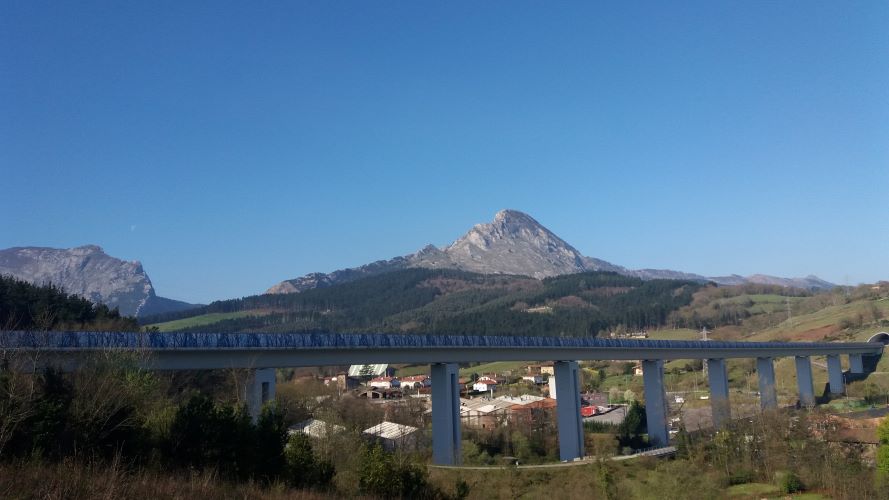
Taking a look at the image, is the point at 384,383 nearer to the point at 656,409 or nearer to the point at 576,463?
the point at 656,409

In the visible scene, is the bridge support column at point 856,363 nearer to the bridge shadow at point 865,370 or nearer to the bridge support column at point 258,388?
the bridge shadow at point 865,370

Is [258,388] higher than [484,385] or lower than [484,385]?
higher

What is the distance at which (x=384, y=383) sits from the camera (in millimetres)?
96625

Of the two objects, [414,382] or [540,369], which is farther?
[540,369]

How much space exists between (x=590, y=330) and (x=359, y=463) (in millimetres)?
125162

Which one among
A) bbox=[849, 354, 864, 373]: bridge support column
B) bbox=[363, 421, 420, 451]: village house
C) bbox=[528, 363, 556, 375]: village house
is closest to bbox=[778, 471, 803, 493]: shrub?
bbox=[363, 421, 420, 451]: village house

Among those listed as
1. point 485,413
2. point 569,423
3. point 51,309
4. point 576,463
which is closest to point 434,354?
point 569,423

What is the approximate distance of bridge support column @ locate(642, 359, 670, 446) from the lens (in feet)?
167

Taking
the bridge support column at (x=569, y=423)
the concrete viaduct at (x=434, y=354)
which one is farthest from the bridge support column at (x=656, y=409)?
the bridge support column at (x=569, y=423)

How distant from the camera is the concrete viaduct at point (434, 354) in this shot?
27.8 meters

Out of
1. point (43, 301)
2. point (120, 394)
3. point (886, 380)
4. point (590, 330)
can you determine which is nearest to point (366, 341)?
point (120, 394)

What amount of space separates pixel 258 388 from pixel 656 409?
31520mm

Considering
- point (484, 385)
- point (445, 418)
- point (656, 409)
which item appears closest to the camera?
point (445, 418)

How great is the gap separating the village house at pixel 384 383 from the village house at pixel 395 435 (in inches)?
1670
